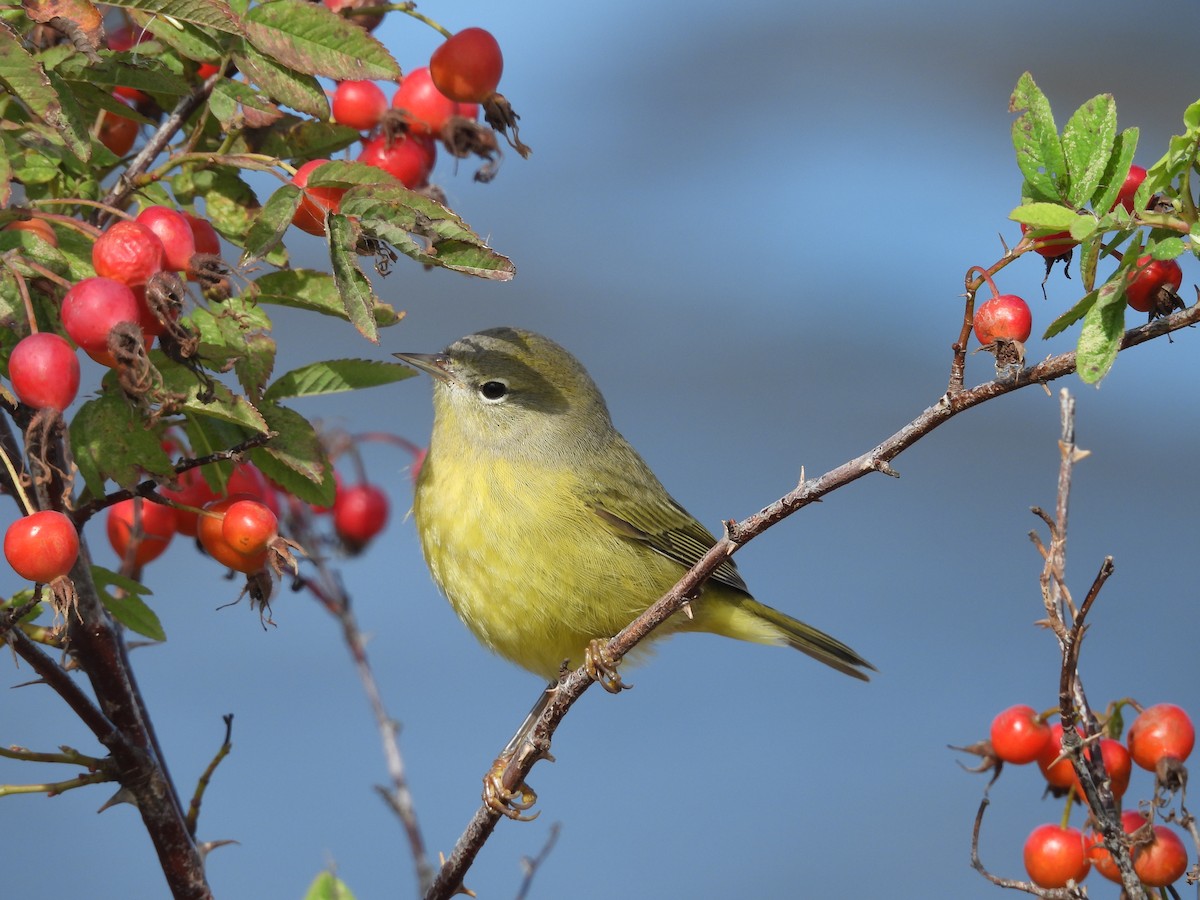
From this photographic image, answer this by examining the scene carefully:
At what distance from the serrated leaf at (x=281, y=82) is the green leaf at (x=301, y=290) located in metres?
0.22

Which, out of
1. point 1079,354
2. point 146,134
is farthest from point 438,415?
point 1079,354

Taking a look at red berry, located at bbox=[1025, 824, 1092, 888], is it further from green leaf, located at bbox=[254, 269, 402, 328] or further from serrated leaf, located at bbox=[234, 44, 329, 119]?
serrated leaf, located at bbox=[234, 44, 329, 119]

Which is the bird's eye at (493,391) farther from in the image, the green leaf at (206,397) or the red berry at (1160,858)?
the red berry at (1160,858)

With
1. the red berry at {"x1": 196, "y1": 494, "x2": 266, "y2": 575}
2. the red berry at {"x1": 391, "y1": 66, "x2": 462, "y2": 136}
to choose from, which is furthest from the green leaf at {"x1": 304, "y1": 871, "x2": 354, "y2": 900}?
the red berry at {"x1": 391, "y1": 66, "x2": 462, "y2": 136}

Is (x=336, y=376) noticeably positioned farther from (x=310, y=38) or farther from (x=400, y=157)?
(x=310, y=38)

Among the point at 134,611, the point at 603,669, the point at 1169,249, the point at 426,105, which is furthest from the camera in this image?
the point at 603,669

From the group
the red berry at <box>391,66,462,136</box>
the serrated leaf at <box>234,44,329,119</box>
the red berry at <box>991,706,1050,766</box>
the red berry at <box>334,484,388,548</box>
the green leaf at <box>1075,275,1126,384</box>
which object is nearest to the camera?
the green leaf at <box>1075,275,1126,384</box>

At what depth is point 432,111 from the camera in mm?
2055

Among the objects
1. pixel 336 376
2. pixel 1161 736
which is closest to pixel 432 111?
pixel 336 376

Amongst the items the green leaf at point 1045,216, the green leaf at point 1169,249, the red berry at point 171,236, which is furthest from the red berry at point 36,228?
the green leaf at point 1169,249

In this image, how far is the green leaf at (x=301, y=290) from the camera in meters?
1.74

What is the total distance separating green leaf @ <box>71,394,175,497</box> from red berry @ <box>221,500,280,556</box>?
0.13m

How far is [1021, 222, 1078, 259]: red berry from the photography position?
136cm

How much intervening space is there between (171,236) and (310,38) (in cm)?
37
